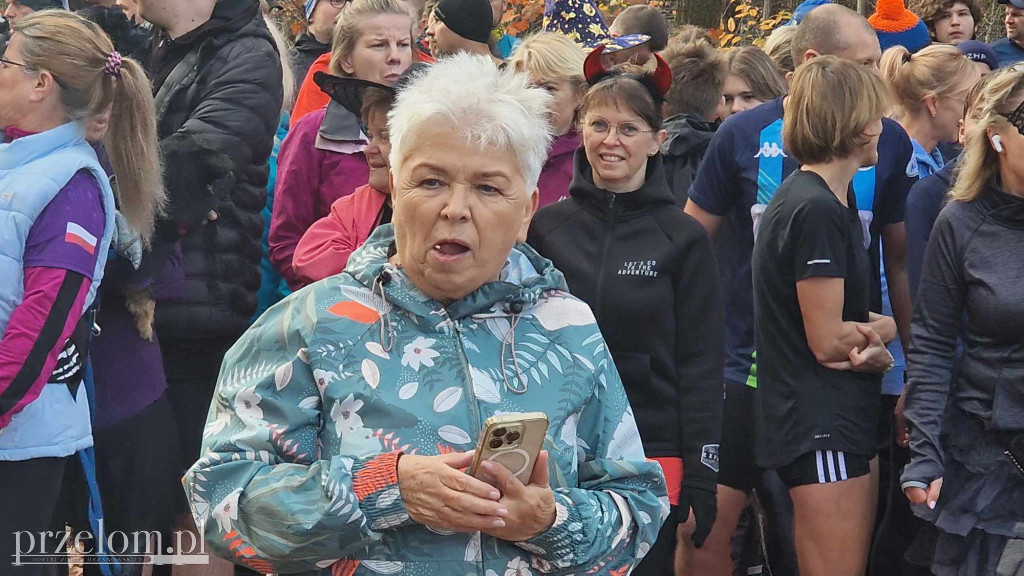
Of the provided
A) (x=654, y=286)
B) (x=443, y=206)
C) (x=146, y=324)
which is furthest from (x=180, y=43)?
(x=443, y=206)

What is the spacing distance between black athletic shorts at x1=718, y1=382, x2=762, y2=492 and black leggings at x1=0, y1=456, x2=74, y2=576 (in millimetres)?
2569

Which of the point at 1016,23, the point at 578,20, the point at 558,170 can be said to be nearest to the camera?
the point at 558,170

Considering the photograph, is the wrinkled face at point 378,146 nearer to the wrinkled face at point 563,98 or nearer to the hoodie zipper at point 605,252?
the hoodie zipper at point 605,252

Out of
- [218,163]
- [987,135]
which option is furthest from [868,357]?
[218,163]

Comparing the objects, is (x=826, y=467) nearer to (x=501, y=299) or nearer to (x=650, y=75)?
(x=650, y=75)

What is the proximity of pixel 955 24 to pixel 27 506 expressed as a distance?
262 inches

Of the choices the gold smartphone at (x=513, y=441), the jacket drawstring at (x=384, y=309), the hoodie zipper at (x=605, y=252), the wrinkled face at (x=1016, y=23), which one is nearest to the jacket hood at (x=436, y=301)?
the jacket drawstring at (x=384, y=309)

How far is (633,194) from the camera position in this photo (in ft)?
13.6

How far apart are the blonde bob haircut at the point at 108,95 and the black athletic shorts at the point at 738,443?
7.92ft

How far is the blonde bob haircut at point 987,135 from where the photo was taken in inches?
161

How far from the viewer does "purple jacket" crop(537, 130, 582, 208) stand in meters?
5.05

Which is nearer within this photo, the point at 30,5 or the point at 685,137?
the point at 30,5

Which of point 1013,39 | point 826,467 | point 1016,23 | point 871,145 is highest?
point 871,145

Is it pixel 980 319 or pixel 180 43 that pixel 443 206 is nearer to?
pixel 980 319
